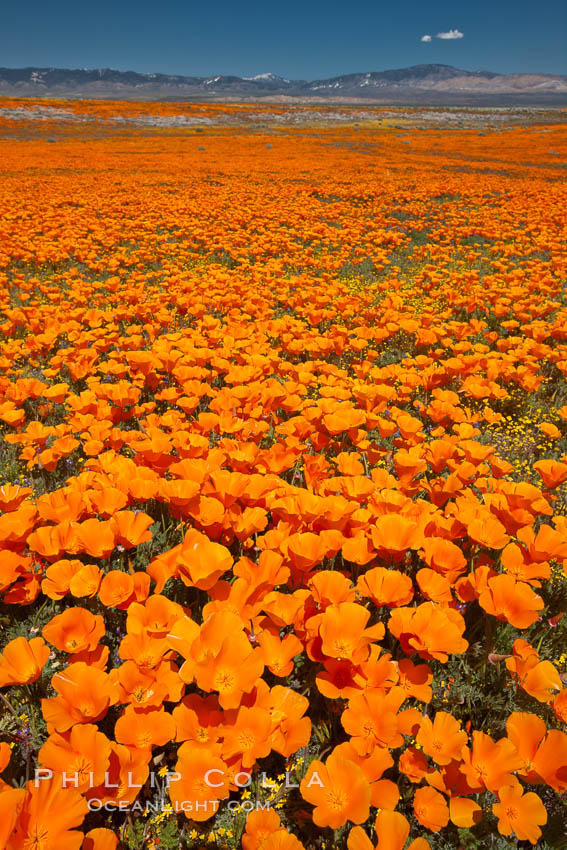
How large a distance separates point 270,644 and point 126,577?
56cm

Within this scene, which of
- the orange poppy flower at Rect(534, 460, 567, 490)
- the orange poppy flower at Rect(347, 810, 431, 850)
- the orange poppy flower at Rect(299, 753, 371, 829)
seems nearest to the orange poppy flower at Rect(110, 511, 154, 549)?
the orange poppy flower at Rect(299, 753, 371, 829)

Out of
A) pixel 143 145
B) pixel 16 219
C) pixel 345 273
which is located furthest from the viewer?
pixel 143 145

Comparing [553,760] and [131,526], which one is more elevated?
[131,526]

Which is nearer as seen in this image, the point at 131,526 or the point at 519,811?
the point at 519,811

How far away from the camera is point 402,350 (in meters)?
5.55

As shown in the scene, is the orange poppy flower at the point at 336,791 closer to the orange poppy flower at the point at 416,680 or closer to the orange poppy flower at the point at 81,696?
the orange poppy flower at the point at 416,680

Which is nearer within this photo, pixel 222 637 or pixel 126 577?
pixel 222 637

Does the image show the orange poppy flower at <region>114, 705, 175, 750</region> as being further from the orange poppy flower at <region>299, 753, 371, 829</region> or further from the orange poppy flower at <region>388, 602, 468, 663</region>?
the orange poppy flower at <region>388, 602, 468, 663</region>

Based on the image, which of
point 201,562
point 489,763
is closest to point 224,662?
point 201,562

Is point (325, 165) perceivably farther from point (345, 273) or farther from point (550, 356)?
point (550, 356)

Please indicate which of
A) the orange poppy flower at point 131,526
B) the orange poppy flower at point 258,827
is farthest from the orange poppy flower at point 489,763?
the orange poppy flower at point 131,526

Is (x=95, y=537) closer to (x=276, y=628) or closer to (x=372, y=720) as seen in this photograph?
(x=276, y=628)

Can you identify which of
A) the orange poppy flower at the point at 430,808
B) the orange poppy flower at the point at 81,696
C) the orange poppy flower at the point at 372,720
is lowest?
the orange poppy flower at the point at 430,808

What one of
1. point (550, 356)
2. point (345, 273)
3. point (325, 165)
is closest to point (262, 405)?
point (550, 356)
